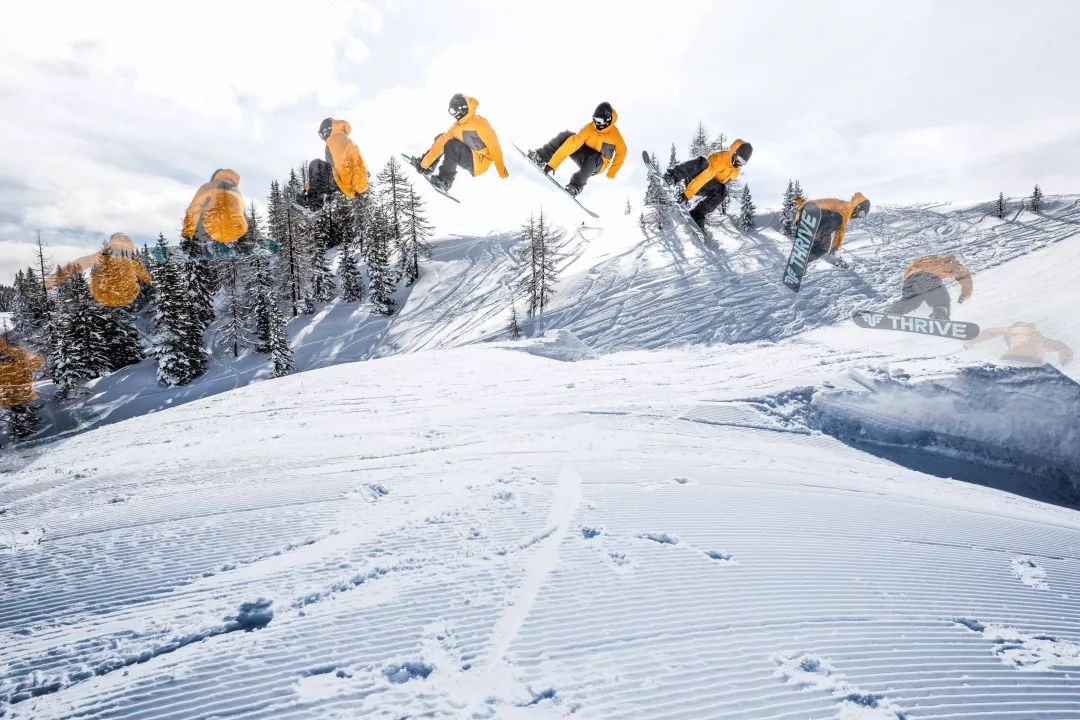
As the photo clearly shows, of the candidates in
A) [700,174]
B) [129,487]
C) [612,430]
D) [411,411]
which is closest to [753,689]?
[612,430]

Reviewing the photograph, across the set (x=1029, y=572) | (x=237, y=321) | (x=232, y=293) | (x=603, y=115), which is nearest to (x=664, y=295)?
(x=603, y=115)

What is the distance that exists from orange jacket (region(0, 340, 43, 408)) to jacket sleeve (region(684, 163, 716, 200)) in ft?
110

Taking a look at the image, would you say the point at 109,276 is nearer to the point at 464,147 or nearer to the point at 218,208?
the point at 218,208

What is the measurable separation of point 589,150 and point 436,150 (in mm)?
3634

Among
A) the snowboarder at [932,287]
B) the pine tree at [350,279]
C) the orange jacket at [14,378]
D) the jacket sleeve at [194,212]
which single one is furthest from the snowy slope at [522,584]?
the pine tree at [350,279]

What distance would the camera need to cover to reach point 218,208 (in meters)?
13.7

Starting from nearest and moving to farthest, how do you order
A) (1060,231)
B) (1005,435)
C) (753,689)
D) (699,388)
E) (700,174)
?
(753,689) < (1005,435) < (699,388) < (700,174) < (1060,231)

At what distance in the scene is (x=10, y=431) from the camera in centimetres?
2347

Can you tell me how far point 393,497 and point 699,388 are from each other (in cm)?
762

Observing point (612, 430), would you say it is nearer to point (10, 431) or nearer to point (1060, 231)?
point (1060, 231)

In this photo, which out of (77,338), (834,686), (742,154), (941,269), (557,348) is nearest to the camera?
(834,686)

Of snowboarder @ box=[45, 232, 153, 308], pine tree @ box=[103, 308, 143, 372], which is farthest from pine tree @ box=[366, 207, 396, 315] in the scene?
pine tree @ box=[103, 308, 143, 372]

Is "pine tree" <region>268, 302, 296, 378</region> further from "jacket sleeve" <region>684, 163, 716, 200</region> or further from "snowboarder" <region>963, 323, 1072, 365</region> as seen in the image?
"snowboarder" <region>963, 323, 1072, 365</region>

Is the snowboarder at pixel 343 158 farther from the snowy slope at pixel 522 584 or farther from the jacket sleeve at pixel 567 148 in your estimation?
the snowy slope at pixel 522 584
